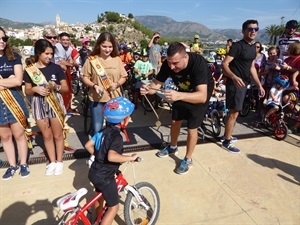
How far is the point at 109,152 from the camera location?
2053mm

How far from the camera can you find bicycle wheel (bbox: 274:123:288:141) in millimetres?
4820

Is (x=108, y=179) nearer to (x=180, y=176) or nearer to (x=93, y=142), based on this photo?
(x=93, y=142)

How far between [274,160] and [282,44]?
11.0ft

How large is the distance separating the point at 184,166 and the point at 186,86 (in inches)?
48.7

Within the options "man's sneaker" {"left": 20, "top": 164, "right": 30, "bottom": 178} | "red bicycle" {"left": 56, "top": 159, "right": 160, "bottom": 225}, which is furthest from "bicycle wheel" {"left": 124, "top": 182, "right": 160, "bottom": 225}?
"man's sneaker" {"left": 20, "top": 164, "right": 30, "bottom": 178}

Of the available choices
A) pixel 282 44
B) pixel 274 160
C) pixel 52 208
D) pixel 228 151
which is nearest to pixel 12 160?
pixel 52 208

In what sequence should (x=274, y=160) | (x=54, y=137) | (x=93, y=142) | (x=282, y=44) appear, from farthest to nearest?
(x=282, y=44) → (x=274, y=160) → (x=54, y=137) → (x=93, y=142)

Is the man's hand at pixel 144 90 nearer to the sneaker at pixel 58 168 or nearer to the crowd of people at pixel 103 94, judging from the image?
the crowd of people at pixel 103 94

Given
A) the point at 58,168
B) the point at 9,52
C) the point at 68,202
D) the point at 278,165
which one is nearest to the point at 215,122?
the point at 278,165

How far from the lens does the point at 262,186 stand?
337 centimetres

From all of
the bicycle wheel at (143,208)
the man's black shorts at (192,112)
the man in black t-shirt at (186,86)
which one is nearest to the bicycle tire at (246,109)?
the man in black t-shirt at (186,86)

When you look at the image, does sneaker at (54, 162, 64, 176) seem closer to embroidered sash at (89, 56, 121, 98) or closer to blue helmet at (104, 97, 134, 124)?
embroidered sash at (89, 56, 121, 98)

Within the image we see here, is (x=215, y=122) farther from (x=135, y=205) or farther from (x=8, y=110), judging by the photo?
(x=8, y=110)

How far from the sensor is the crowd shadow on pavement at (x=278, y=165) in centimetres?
371
